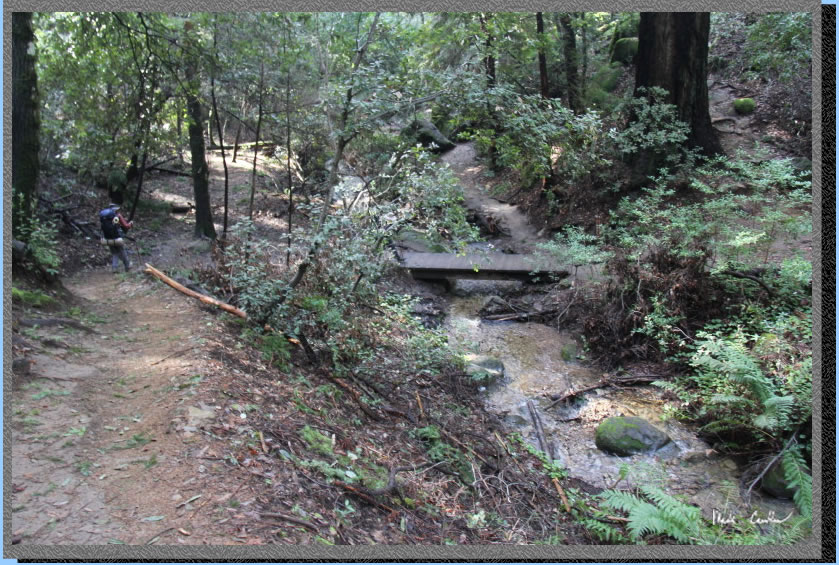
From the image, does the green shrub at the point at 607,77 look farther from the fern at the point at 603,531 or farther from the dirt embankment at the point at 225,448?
the fern at the point at 603,531

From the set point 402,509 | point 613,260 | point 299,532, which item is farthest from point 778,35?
point 299,532

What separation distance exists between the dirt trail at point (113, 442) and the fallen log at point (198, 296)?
72 centimetres

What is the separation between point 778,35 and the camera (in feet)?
35.2

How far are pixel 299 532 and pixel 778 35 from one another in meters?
12.9

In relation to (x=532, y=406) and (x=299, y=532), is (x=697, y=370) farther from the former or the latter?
(x=299, y=532)

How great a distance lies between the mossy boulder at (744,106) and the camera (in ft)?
Result: 45.8

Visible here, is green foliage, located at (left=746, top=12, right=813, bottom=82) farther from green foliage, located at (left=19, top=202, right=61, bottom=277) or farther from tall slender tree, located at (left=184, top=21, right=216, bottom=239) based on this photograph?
green foliage, located at (left=19, top=202, right=61, bottom=277)

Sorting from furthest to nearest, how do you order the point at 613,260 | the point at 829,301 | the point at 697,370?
1. the point at 613,260
2. the point at 697,370
3. the point at 829,301

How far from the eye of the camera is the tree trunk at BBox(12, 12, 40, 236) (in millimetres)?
5734

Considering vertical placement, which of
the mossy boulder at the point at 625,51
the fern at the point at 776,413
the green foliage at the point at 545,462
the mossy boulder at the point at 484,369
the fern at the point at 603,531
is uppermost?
the mossy boulder at the point at 625,51

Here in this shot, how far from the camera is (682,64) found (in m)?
11.7

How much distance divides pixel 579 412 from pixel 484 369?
146 centimetres

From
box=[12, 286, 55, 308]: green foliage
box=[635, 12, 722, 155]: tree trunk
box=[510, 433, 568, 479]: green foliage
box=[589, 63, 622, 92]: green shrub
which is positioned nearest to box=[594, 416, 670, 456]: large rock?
box=[510, 433, 568, 479]: green foliage

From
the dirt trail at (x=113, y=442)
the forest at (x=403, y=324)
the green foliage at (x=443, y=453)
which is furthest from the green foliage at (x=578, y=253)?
the dirt trail at (x=113, y=442)
